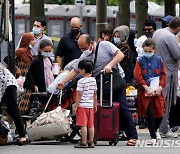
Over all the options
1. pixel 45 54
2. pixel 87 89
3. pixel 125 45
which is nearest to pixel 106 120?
pixel 87 89

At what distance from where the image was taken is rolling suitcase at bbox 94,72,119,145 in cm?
1470

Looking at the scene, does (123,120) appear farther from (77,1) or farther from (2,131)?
(77,1)

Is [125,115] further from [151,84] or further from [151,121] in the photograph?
[151,84]

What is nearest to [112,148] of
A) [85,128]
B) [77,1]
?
[85,128]

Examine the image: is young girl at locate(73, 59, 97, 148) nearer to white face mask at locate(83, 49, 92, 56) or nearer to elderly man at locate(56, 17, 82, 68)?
white face mask at locate(83, 49, 92, 56)

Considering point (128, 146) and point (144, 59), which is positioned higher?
point (144, 59)

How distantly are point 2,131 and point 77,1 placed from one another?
1442 centimetres

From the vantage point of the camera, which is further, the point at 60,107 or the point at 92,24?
the point at 92,24

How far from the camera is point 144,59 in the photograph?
611 inches

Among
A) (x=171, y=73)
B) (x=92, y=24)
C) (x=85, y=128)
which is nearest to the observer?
(x=85, y=128)

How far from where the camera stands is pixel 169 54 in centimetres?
1661

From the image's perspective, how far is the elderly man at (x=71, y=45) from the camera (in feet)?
55.5

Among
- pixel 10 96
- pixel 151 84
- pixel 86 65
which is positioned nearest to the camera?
pixel 86 65

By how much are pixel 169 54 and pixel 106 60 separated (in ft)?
7.03
